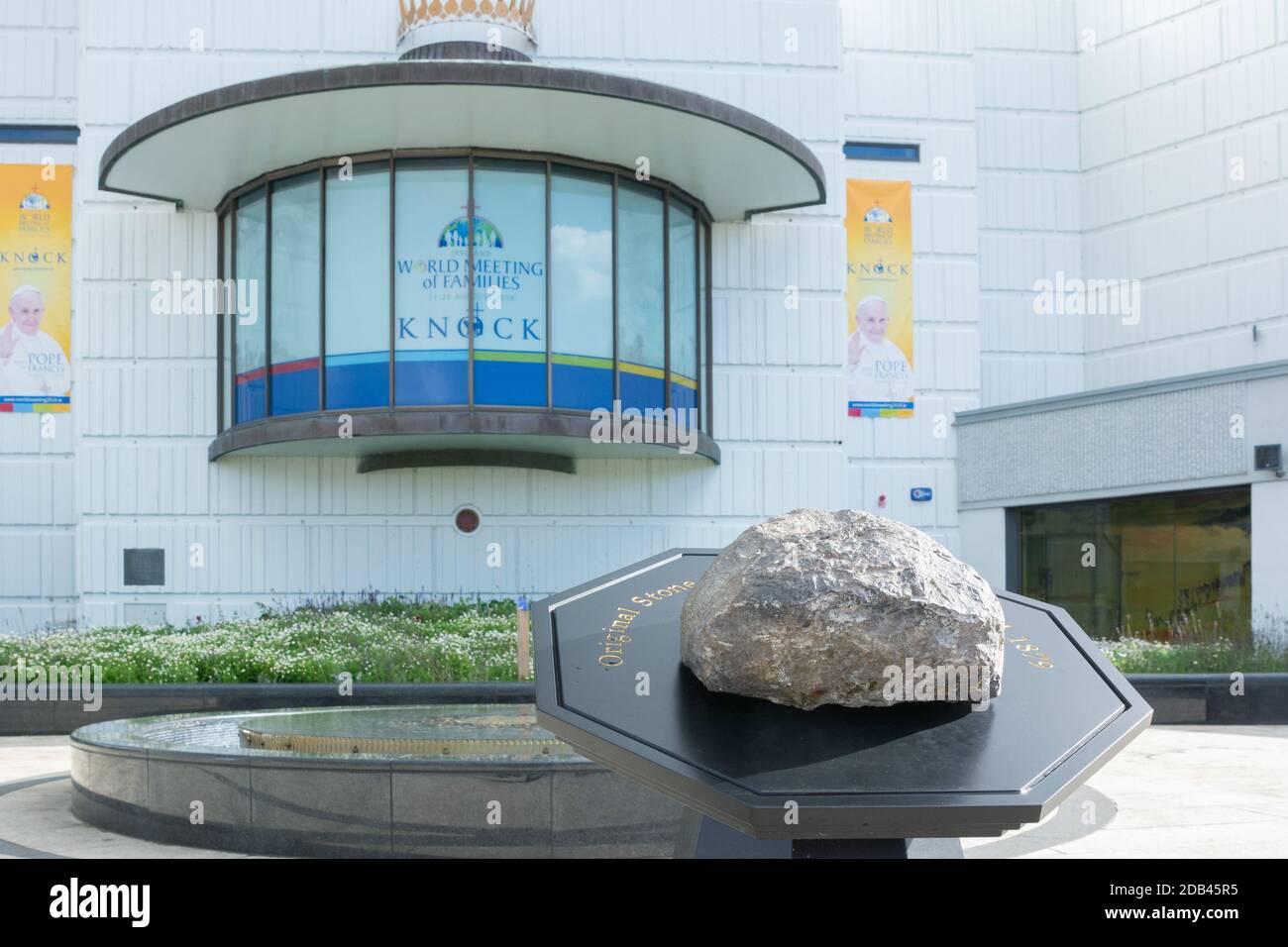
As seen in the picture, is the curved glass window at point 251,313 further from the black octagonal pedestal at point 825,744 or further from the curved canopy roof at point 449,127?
the black octagonal pedestal at point 825,744

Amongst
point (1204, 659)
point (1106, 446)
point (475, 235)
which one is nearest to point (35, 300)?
point (475, 235)

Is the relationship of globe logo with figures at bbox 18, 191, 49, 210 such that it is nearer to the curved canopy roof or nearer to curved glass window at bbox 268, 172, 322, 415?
the curved canopy roof

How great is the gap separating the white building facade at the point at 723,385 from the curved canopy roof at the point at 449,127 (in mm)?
686

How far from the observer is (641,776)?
446 cm

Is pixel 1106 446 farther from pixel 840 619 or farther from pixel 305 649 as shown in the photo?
pixel 840 619

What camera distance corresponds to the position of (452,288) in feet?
61.9

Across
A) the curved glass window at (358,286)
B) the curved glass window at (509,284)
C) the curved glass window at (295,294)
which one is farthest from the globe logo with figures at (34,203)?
the curved glass window at (509,284)

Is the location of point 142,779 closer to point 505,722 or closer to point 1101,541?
point 505,722

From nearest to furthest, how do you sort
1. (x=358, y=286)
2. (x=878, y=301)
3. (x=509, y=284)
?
(x=509, y=284)
(x=358, y=286)
(x=878, y=301)

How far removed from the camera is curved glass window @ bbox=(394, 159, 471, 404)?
1875cm

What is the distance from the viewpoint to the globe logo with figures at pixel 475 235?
18.9m

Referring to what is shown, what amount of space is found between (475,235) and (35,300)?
944 cm

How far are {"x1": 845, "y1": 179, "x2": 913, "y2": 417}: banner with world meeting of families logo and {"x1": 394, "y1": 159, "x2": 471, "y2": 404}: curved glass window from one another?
31.1 feet
